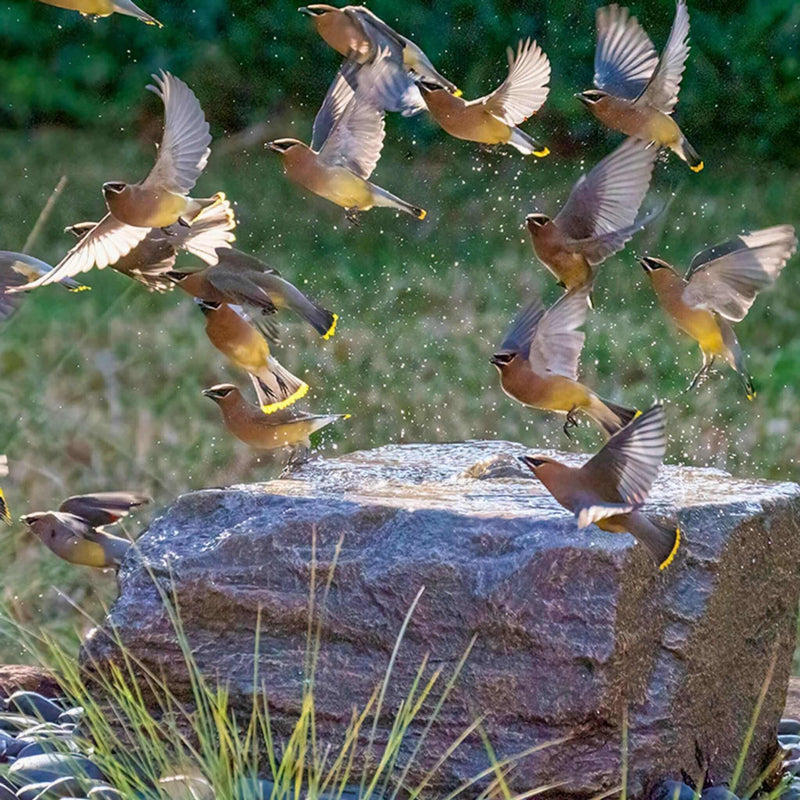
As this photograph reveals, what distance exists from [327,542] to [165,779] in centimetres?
39

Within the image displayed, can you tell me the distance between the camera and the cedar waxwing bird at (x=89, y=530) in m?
2.49

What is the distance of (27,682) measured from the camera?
2.84 meters

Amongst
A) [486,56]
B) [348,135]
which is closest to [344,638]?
[348,135]

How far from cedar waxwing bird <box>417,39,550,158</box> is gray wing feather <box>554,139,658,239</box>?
8 cm

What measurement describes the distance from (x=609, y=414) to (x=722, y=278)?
0.77 feet

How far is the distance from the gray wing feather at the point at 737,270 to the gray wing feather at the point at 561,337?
0.49 feet

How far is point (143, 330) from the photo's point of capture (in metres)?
6.12

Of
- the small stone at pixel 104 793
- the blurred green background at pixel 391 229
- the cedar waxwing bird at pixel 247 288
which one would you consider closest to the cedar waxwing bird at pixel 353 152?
the cedar waxwing bird at pixel 247 288

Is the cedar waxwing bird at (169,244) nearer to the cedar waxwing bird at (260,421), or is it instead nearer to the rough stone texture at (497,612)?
the cedar waxwing bird at (260,421)

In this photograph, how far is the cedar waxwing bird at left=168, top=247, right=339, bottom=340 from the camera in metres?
2.09

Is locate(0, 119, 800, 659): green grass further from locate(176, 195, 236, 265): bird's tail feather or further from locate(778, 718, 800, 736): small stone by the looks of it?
locate(176, 195, 236, 265): bird's tail feather

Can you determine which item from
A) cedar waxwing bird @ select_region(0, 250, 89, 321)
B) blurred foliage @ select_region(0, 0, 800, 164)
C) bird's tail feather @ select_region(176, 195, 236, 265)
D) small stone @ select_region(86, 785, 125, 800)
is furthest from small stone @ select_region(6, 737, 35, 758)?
blurred foliage @ select_region(0, 0, 800, 164)

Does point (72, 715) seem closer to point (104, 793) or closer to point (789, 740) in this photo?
point (104, 793)

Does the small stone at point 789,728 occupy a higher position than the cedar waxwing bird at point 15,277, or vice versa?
the cedar waxwing bird at point 15,277
